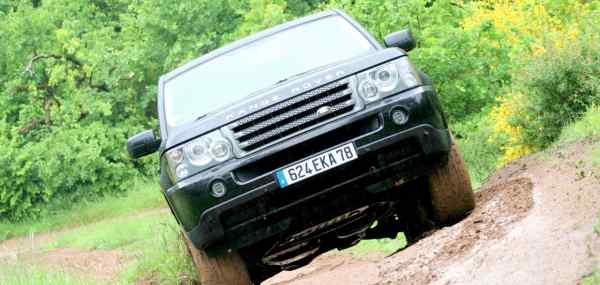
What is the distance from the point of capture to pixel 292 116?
7.01 metres

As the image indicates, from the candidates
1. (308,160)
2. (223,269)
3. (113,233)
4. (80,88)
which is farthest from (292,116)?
(80,88)

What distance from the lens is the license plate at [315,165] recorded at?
22.4ft

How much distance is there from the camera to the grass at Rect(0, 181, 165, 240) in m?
25.4

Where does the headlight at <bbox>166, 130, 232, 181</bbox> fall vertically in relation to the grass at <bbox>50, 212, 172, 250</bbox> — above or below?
above

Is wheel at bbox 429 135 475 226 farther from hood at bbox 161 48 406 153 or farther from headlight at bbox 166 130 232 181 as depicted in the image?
headlight at bbox 166 130 232 181

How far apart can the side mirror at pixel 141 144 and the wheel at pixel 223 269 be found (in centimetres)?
80

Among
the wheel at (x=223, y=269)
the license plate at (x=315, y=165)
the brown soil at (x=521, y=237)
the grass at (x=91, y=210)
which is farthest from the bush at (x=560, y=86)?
the grass at (x=91, y=210)

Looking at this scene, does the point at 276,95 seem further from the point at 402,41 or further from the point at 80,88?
Answer: the point at 80,88

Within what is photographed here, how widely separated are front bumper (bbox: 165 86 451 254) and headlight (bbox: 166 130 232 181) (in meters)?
0.06

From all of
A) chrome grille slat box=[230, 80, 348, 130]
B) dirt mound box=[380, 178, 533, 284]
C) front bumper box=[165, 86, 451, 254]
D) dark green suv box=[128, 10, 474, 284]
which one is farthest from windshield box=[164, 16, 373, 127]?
dirt mound box=[380, 178, 533, 284]

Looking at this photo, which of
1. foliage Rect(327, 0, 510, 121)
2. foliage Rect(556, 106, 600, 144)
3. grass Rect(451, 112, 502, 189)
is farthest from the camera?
foliage Rect(327, 0, 510, 121)

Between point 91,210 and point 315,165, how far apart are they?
2017 centimetres

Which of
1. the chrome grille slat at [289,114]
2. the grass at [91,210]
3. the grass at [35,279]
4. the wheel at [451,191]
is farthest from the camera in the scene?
the grass at [91,210]

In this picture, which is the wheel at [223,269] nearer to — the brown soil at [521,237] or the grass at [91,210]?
the brown soil at [521,237]
